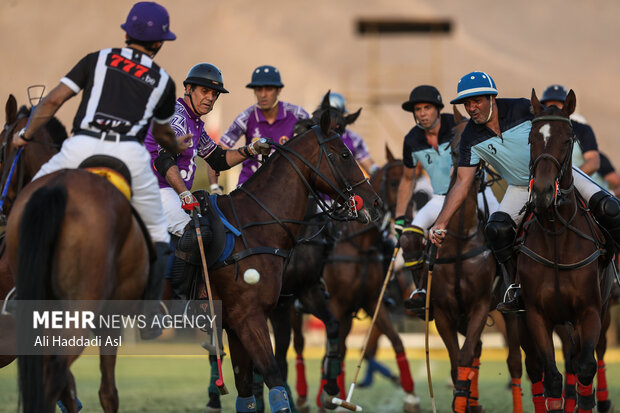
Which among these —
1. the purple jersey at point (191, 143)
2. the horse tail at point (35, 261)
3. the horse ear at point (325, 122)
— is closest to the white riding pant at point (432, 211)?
the horse ear at point (325, 122)

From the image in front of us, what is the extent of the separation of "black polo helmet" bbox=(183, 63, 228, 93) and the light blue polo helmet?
2.04m

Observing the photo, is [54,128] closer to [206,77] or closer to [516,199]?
[206,77]

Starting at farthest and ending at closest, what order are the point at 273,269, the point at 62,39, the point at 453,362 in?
1. the point at 62,39
2. the point at 453,362
3. the point at 273,269

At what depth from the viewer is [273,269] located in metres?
6.67

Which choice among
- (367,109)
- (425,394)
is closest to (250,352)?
(425,394)

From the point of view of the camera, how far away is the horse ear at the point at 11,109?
23.2 ft

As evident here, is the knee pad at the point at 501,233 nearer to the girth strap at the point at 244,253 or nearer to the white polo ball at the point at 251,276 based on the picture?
the girth strap at the point at 244,253

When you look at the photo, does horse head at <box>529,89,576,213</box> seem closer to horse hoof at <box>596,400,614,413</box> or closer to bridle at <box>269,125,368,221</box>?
bridle at <box>269,125,368,221</box>

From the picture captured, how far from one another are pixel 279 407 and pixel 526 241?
101 inches

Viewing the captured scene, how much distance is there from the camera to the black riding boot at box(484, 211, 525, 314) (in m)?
7.48

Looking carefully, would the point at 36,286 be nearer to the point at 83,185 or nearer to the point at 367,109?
the point at 83,185

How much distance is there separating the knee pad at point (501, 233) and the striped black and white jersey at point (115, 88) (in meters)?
3.47

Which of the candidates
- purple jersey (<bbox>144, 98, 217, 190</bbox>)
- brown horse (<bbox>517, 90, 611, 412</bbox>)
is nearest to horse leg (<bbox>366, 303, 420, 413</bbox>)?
brown horse (<bbox>517, 90, 611, 412</bbox>)

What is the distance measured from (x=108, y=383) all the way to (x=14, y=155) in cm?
208
